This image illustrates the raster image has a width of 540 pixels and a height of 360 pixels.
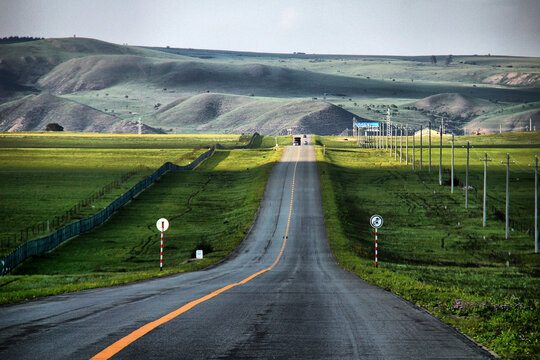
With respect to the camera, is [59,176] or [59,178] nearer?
[59,178]

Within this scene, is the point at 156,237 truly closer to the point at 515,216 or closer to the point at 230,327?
the point at 515,216

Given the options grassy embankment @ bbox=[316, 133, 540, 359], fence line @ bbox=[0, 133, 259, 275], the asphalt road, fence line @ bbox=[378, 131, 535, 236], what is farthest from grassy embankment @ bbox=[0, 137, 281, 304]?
fence line @ bbox=[378, 131, 535, 236]

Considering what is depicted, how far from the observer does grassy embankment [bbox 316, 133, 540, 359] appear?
49.2ft

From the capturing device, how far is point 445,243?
64875 millimetres

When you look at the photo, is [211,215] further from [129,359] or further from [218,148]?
[218,148]

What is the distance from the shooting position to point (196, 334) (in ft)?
36.8

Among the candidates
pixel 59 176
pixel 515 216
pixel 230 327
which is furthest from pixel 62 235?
pixel 59 176

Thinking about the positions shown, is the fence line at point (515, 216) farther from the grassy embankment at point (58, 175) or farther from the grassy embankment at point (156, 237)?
the grassy embankment at point (58, 175)

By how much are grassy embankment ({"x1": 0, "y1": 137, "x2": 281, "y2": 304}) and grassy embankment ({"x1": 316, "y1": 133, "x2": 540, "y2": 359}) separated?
1035cm

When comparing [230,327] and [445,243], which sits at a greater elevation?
[230,327]

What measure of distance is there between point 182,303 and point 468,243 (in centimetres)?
5313

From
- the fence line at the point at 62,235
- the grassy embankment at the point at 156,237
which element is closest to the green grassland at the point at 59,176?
the fence line at the point at 62,235

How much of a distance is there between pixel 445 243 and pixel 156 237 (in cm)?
2733

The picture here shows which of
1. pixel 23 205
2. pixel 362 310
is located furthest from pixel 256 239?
pixel 362 310
